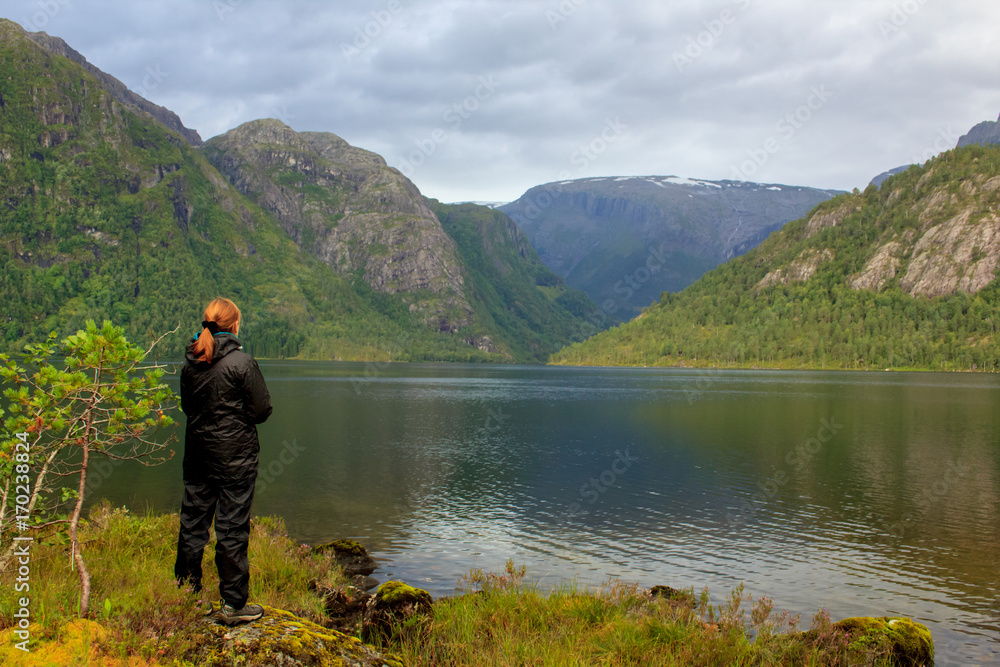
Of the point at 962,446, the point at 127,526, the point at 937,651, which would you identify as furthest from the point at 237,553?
the point at 962,446

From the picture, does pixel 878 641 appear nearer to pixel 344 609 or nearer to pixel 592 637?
pixel 592 637

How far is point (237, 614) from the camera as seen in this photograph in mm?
8938

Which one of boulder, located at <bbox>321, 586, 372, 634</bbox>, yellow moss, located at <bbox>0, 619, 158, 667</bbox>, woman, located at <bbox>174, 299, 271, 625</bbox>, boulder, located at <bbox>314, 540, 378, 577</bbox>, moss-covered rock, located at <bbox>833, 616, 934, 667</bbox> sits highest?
woman, located at <bbox>174, 299, 271, 625</bbox>

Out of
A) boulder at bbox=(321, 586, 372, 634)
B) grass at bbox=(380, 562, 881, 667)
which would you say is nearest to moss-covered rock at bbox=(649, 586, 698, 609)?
grass at bbox=(380, 562, 881, 667)

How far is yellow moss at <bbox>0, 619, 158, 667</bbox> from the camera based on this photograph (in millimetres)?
7188

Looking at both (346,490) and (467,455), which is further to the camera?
(467,455)

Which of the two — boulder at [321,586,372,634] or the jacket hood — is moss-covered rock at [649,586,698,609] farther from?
the jacket hood

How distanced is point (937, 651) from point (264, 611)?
618 inches

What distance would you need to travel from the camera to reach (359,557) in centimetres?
2103

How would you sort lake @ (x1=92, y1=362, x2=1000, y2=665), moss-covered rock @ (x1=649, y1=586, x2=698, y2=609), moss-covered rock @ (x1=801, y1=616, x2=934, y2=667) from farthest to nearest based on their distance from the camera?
lake @ (x1=92, y1=362, x2=1000, y2=665)
moss-covered rock @ (x1=649, y1=586, x2=698, y2=609)
moss-covered rock @ (x1=801, y1=616, x2=934, y2=667)

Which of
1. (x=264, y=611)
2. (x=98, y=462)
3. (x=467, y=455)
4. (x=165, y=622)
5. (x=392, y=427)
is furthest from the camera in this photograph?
(x=392, y=427)

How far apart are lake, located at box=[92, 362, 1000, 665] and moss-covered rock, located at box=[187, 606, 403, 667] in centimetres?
995

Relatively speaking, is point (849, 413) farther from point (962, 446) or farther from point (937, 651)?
point (937, 651)

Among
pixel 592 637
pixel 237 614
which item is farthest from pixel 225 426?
pixel 592 637
